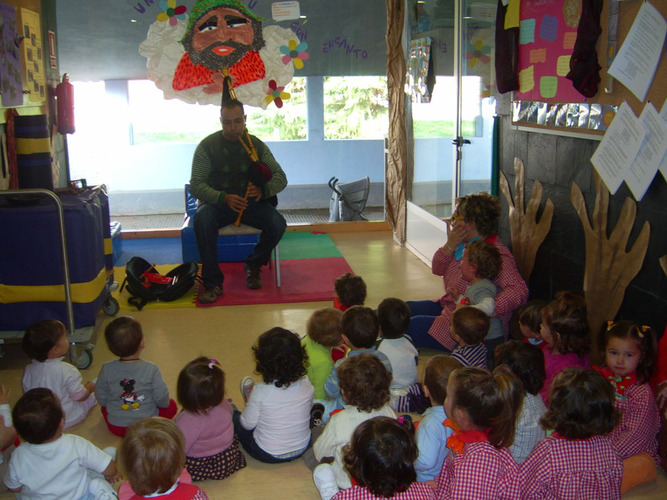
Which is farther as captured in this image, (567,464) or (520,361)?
(520,361)

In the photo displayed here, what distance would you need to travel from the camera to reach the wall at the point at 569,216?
2.61 meters

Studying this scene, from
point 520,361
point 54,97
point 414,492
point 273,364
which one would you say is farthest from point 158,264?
point 414,492

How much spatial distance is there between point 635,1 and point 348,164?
12.6 feet

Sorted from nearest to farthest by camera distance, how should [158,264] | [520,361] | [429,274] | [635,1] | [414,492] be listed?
[414,492] → [520,361] → [635,1] → [429,274] → [158,264]

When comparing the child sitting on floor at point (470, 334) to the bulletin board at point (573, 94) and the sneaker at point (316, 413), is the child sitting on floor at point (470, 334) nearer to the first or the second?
the sneaker at point (316, 413)

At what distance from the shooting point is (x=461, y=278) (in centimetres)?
353

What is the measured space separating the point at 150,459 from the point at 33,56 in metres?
3.61

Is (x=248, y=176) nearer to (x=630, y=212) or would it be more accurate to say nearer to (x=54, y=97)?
(x=54, y=97)

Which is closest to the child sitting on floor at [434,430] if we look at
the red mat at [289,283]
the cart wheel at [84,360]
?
the cart wheel at [84,360]

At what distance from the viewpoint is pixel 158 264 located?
5238 mm

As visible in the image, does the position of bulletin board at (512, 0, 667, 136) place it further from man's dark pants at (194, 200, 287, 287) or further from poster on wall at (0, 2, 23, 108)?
poster on wall at (0, 2, 23, 108)

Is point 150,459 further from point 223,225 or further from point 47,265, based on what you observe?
point 223,225

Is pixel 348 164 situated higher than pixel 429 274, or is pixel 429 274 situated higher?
pixel 348 164

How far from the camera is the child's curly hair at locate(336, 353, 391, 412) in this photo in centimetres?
216
